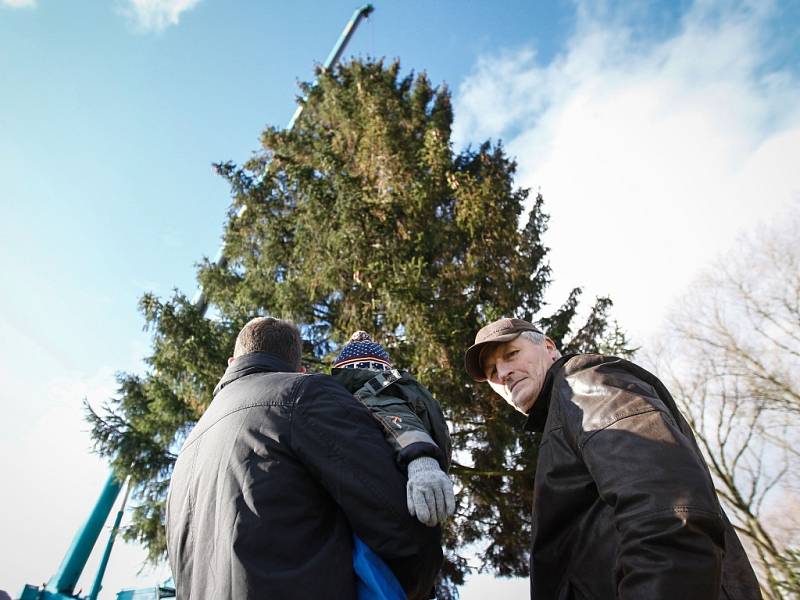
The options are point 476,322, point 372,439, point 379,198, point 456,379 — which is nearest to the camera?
point 372,439

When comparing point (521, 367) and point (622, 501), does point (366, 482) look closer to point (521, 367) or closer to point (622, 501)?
point (622, 501)

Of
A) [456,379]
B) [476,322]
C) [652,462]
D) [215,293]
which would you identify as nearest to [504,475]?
[456,379]

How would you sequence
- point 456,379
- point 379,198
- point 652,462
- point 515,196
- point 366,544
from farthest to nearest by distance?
point 515,196, point 379,198, point 456,379, point 366,544, point 652,462

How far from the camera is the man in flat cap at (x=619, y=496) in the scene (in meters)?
1.27

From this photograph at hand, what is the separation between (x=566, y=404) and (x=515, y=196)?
8055 mm

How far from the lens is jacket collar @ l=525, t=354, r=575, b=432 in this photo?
2.00 m

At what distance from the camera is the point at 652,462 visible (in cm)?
138

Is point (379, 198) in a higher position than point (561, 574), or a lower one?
higher

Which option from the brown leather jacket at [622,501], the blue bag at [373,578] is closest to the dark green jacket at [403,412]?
the blue bag at [373,578]

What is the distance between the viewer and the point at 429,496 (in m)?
1.59

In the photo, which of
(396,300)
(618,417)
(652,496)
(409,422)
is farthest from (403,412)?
(396,300)

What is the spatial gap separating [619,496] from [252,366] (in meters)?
1.47

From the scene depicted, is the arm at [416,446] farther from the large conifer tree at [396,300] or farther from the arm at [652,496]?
the large conifer tree at [396,300]

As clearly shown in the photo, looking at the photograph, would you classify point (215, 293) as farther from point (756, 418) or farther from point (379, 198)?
point (756, 418)
